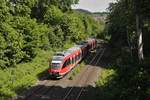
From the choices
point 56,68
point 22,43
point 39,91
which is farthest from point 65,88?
point 22,43

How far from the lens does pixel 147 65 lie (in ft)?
96.9

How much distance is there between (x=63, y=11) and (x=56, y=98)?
43.3m

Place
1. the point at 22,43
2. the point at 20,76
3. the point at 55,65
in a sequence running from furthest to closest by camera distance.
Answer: the point at 22,43, the point at 55,65, the point at 20,76

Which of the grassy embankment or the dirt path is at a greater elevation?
the grassy embankment

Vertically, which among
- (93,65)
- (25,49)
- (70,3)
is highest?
(70,3)

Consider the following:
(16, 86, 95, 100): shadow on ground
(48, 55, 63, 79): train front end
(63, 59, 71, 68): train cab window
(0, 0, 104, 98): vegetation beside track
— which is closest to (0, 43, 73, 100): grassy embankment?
(0, 0, 104, 98): vegetation beside track

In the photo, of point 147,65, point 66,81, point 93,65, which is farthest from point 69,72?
point 147,65

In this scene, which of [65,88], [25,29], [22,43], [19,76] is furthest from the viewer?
[25,29]

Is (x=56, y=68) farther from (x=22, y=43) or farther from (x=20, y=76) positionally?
(x=22, y=43)

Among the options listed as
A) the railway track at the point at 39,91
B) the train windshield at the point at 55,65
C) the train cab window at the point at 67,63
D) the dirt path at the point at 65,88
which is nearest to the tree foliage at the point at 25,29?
the train windshield at the point at 55,65

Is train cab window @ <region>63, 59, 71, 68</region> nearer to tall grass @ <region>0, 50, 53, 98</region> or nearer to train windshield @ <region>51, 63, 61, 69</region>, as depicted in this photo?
train windshield @ <region>51, 63, 61, 69</region>

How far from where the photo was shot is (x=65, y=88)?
118 ft

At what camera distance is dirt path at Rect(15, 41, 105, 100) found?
32188mm

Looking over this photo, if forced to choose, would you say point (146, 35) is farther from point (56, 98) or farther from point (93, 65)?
point (56, 98)
